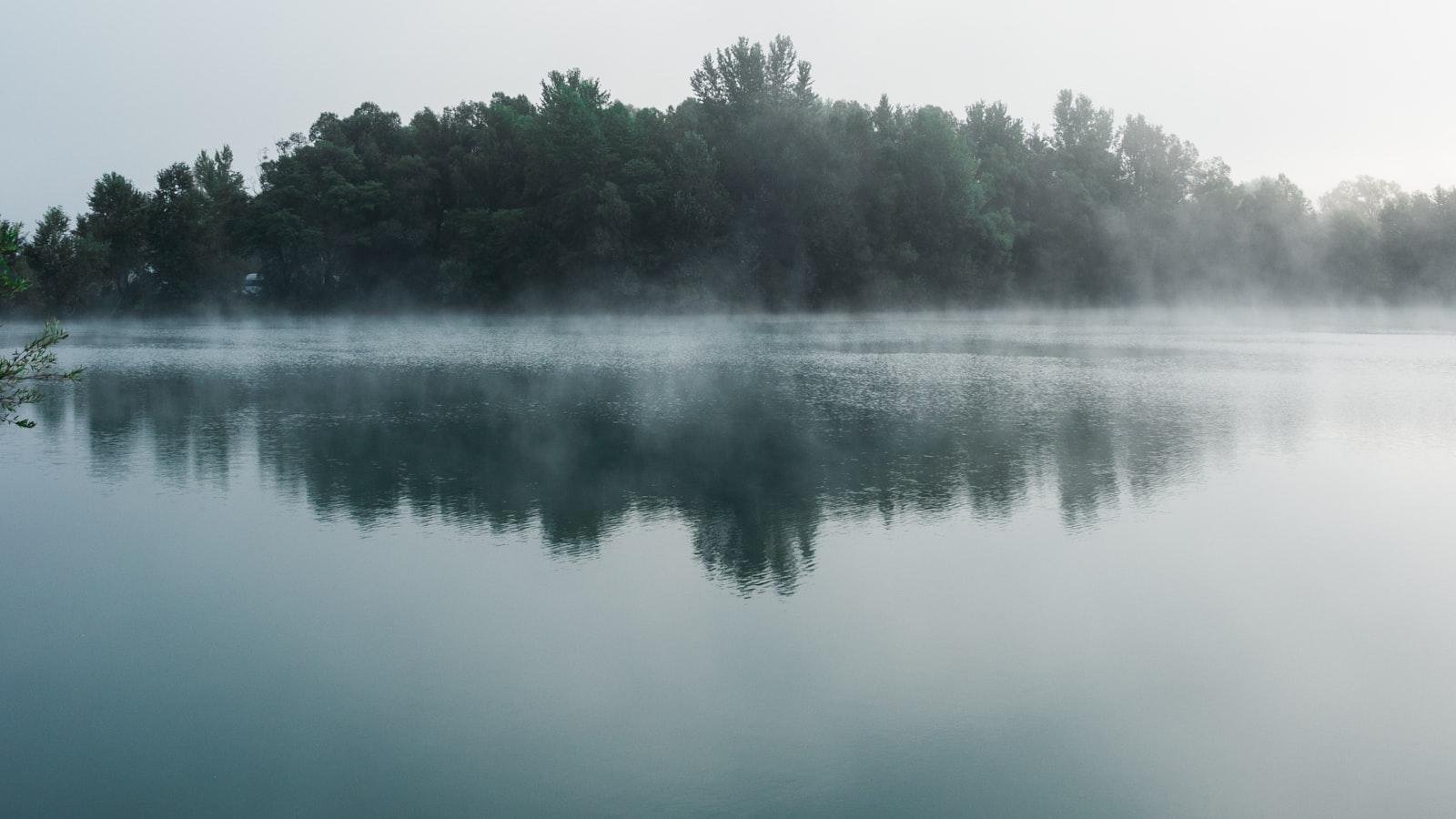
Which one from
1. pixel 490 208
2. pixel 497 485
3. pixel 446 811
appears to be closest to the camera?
pixel 446 811

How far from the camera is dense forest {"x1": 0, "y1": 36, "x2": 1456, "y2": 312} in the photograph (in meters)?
73.2

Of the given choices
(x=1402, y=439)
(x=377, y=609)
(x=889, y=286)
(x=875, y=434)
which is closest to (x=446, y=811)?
(x=377, y=609)

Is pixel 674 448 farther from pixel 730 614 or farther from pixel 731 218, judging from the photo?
pixel 731 218

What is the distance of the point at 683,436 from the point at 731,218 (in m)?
52.5

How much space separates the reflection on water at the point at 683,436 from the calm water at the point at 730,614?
0.14 m

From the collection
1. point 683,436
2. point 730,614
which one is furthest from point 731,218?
point 730,614

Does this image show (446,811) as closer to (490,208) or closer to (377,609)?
(377,609)

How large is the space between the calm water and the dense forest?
164 ft

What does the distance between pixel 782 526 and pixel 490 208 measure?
229 ft

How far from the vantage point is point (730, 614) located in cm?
1098

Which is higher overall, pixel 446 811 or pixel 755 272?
pixel 755 272

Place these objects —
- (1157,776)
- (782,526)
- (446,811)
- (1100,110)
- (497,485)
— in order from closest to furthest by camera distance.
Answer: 1. (446,811)
2. (1157,776)
3. (782,526)
4. (497,485)
5. (1100,110)

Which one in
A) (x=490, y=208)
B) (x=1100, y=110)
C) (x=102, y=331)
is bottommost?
(x=102, y=331)

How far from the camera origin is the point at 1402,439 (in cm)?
2142
